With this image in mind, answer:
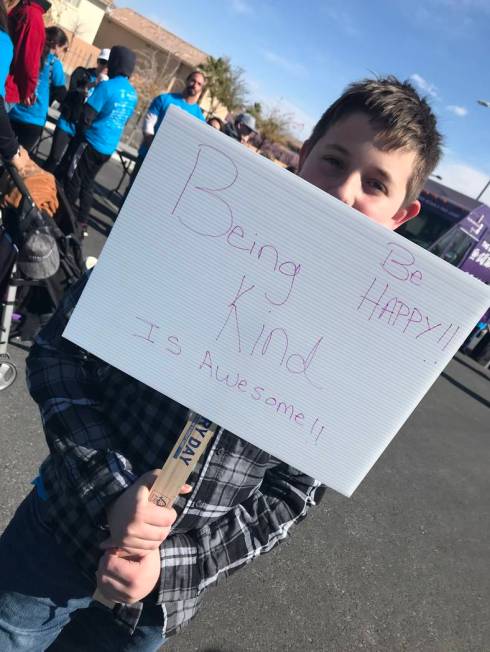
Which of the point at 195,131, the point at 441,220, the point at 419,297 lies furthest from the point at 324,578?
the point at 441,220

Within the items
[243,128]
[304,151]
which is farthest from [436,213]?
[304,151]

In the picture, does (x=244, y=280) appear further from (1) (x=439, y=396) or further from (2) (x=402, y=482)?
(1) (x=439, y=396)

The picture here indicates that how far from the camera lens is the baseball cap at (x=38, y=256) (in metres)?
2.42

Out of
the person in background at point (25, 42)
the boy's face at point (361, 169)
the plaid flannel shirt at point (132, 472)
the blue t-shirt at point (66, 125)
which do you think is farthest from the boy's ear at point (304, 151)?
the blue t-shirt at point (66, 125)

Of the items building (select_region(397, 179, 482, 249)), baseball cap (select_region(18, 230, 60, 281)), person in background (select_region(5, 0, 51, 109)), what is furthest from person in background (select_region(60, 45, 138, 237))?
building (select_region(397, 179, 482, 249))

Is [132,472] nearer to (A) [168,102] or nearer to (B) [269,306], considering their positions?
(B) [269,306]

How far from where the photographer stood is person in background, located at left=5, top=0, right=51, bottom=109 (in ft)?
11.8

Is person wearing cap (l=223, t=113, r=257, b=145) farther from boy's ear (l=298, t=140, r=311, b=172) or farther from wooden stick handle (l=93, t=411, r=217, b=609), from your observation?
wooden stick handle (l=93, t=411, r=217, b=609)

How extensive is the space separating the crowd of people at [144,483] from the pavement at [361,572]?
3.98 feet

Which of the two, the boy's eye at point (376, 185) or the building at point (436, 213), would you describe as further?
the building at point (436, 213)

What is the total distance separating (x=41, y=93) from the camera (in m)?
4.78

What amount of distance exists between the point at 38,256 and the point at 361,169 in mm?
1854

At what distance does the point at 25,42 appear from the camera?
3650 mm

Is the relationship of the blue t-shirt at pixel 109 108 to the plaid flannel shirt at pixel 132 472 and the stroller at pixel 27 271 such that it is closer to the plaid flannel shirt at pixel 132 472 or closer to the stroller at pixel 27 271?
the stroller at pixel 27 271
